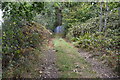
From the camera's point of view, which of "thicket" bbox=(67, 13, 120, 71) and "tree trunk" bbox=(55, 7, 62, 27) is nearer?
"thicket" bbox=(67, 13, 120, 71)

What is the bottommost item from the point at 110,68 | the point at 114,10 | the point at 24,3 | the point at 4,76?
the point at 110,68

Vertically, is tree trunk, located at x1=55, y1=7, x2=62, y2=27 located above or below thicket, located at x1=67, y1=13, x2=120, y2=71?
above

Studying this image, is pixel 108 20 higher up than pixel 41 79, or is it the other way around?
pixel 108 20

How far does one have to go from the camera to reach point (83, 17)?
13828 mm

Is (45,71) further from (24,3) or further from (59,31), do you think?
(59,31)

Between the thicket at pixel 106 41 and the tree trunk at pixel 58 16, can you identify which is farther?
the tree trunk at pixel 58 16

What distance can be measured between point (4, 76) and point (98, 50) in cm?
583

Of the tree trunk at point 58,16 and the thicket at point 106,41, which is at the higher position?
the tree trunk at point 58,16

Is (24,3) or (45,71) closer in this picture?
(24,3)

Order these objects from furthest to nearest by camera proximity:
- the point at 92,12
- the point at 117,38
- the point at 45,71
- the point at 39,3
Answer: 1. the point at 92,12
2. the point at 117,38
3. the point at 45,71
4. the point at 39,3

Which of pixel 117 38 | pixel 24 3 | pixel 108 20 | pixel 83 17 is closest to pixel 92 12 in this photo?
pixel 83 17

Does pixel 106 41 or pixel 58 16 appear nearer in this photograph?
pixel 106 41

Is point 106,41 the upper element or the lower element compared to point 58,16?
lower

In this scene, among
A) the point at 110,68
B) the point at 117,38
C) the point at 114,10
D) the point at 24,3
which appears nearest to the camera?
the point at 24,3
